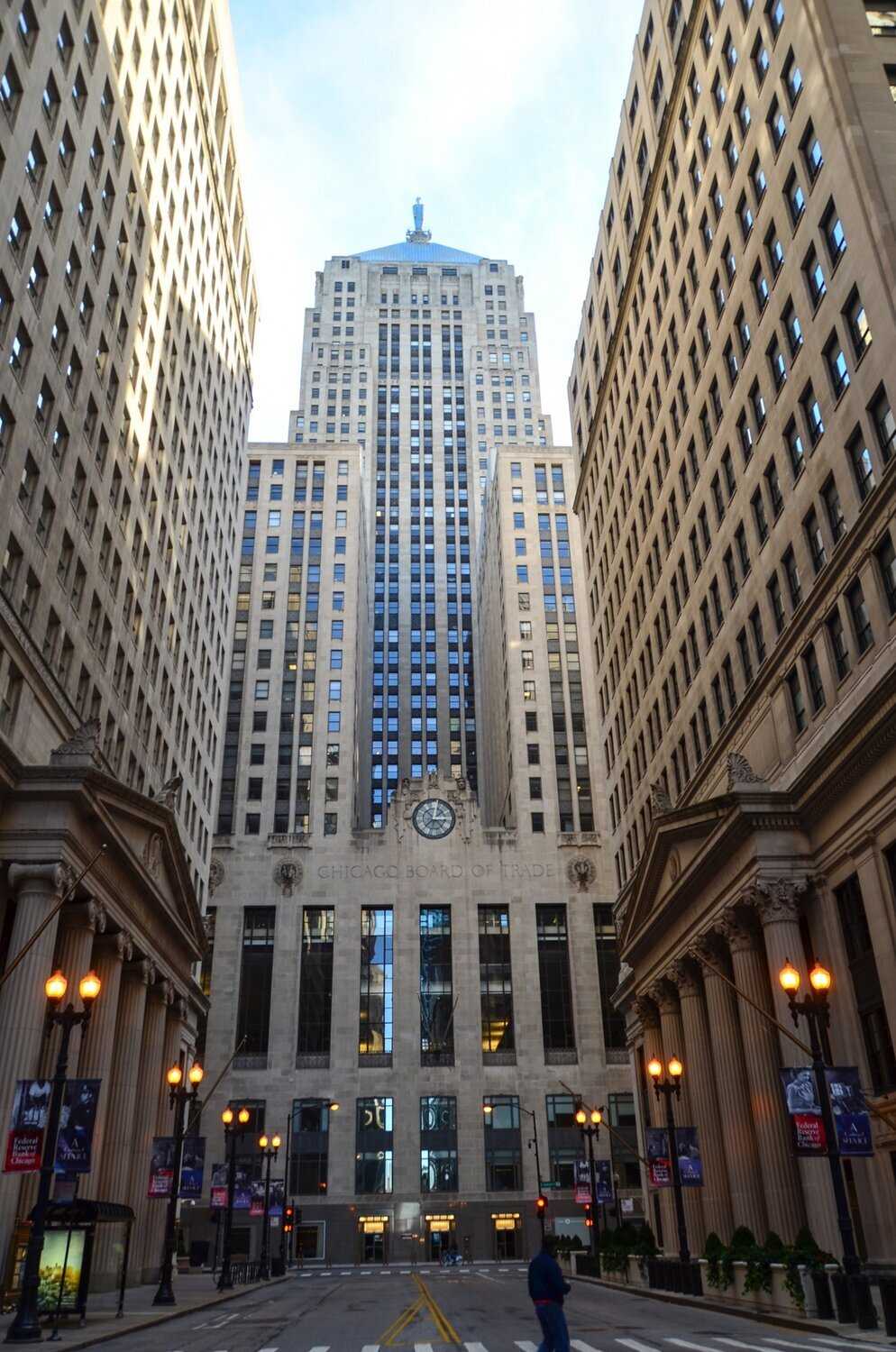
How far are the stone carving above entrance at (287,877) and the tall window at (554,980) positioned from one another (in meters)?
22.2

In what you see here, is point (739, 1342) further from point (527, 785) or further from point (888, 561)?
point (527, 785)

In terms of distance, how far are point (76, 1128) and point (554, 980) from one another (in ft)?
251

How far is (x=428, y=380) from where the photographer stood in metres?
178

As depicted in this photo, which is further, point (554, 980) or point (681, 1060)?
point (554, 980)

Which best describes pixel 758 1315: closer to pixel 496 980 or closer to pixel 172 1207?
pixel 172 1207

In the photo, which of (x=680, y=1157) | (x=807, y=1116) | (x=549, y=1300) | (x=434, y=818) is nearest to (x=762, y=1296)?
(x=807, y=1116)

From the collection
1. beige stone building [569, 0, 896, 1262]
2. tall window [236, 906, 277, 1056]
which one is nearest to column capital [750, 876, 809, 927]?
beige stone building [569, 0, 896, 1262]

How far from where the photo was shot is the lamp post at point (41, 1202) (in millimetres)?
21172

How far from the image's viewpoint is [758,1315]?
25578 millimetres

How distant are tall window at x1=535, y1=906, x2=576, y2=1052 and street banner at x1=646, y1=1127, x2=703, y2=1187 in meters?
56.0

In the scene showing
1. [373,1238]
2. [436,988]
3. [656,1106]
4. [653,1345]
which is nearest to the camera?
[653,1345]

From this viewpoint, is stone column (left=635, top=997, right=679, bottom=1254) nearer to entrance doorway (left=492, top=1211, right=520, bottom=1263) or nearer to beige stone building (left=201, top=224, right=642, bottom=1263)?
entrance doorway (left=492, top=1211, right=520, bottom=1263)

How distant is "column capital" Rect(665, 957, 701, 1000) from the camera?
160ft

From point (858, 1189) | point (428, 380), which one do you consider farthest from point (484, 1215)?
point (428, 380)
